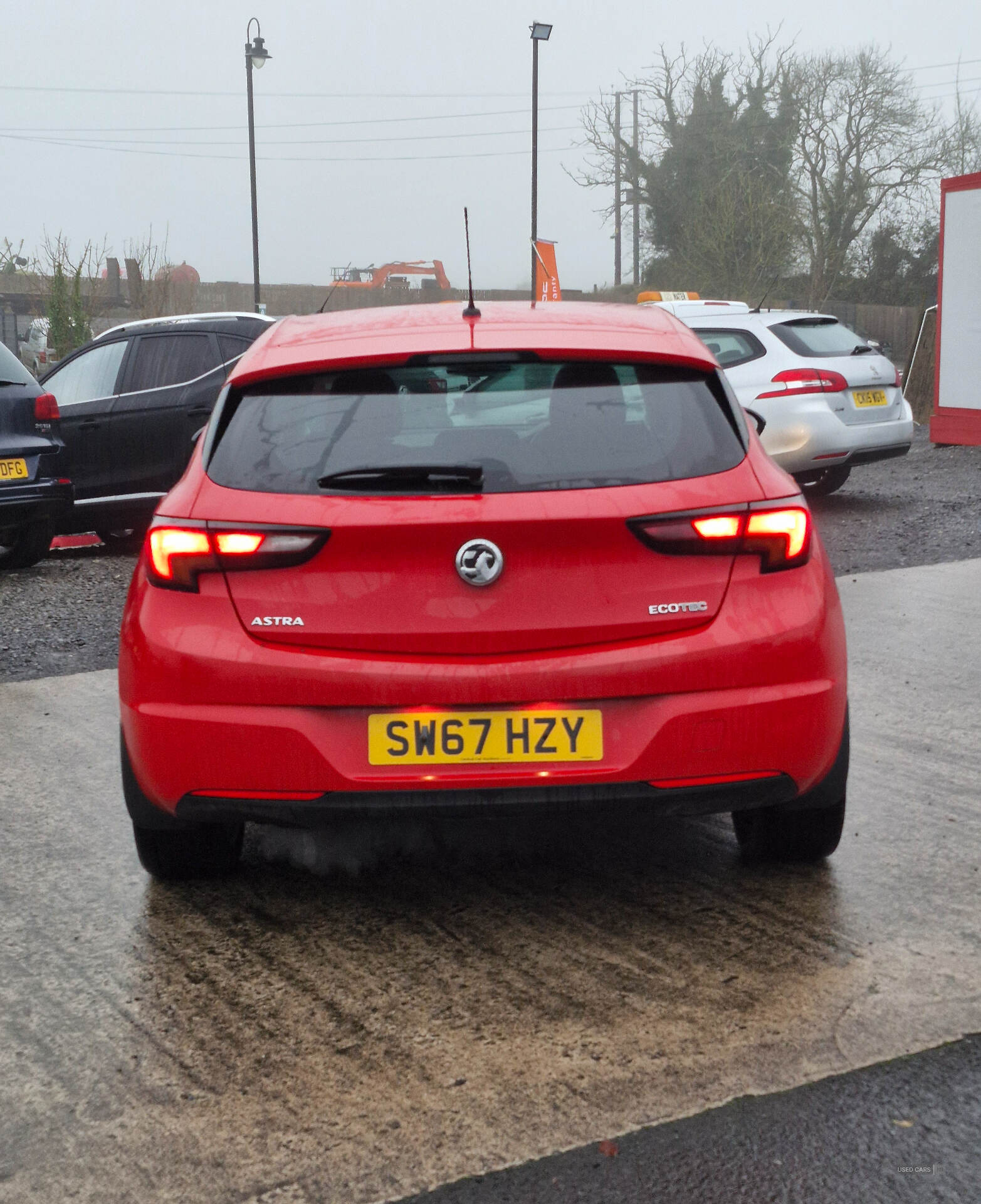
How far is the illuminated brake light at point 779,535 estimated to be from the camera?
3420 mm

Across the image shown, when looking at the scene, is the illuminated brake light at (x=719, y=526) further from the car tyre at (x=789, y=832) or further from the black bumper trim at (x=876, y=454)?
the black bumper trim at (x=876, y=454)

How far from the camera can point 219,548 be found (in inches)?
134

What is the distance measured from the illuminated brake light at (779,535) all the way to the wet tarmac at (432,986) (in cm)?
71

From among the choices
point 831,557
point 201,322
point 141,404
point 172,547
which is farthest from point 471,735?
point 201,322

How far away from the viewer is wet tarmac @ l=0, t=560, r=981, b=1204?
8.93ft

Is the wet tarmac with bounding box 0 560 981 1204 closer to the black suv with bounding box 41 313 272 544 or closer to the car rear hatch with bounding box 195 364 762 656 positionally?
the car rear hatch with bounding box 195 364 762 656

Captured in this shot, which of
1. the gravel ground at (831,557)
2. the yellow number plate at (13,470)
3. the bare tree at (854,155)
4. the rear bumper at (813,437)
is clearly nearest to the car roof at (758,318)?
the rear bumper at (813,437)

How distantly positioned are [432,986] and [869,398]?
10.4m

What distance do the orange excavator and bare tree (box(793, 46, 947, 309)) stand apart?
15969mm

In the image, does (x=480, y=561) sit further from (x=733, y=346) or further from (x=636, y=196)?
(x=636, y=196)

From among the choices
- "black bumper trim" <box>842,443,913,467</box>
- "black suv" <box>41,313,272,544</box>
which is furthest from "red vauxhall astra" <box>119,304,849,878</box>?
"black bumper trim" <box>842,443,913,467</box>

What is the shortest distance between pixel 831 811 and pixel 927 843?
521 millimetres

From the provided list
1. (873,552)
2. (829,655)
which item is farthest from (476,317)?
(873,552)

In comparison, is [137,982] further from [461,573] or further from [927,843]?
[927,843]
